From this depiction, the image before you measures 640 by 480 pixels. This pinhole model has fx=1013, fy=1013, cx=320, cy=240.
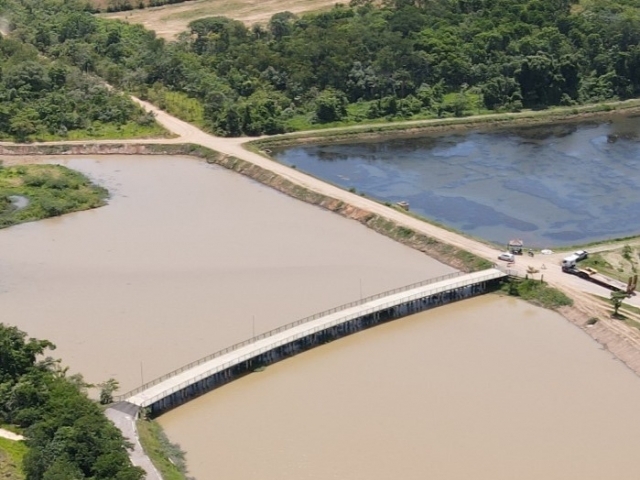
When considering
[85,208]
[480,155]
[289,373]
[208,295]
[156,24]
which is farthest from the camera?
[156,24]

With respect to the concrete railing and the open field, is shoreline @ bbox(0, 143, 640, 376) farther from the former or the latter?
the open field

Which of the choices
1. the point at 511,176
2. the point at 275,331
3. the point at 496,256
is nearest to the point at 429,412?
the point at 275,331

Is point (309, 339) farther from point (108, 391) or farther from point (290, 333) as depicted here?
point (108, 391)

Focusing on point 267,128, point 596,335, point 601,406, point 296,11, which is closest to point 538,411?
point 601,406

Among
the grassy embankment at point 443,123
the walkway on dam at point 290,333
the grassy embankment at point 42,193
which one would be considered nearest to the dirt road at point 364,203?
the walkway on dam at point 290,333

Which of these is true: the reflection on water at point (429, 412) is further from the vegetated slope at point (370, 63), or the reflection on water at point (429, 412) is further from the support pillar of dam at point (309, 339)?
the vegetated slope at point (370, 63)

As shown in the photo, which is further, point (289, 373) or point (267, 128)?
point (267, 128)

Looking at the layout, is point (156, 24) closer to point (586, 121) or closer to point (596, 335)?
point (586, 121)
